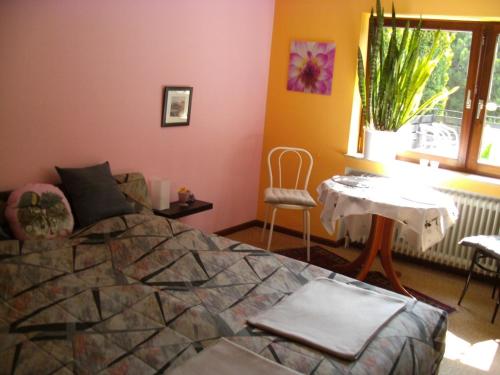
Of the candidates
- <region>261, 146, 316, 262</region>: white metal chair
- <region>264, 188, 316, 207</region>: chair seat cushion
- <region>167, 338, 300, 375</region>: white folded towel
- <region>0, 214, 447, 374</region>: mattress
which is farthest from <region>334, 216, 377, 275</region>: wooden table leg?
<region>167, 338, 300, 375</region>: white folded towel

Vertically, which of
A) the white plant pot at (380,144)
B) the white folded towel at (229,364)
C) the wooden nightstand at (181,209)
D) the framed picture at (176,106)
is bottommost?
the white folded towel at (229,364)

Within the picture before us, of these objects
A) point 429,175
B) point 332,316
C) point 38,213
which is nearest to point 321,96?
point 429,175

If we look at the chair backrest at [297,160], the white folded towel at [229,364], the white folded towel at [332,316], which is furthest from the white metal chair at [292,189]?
the white folded towel at [229,364]

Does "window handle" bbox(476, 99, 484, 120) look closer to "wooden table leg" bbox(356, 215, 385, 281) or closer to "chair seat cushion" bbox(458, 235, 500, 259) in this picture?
"chair seat cushion" bbox(458, 235, 500, 259)

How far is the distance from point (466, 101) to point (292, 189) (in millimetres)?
1667

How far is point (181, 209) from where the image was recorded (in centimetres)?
413

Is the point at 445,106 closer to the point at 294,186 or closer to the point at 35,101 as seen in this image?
the point at 294,186

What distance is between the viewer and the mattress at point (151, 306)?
202 cm

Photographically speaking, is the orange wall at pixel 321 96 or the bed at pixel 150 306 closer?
the bed at pixel 150 306

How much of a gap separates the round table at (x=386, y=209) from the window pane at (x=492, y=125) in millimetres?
671

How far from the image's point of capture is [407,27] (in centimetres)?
425

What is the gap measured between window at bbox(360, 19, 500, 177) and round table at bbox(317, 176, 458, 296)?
603mm

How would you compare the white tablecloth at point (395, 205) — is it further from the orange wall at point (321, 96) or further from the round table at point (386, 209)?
the orange wall at point (321, 96)

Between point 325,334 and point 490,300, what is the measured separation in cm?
239
